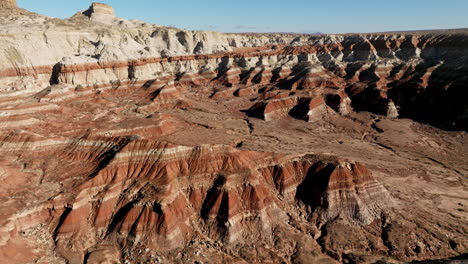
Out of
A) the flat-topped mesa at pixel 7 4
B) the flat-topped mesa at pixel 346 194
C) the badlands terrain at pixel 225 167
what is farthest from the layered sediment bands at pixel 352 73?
the flat-topped mesa at pixel 7 4

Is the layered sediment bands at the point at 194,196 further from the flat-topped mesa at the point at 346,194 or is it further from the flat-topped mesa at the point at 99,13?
the flat-topped mesa at the point at 99,13

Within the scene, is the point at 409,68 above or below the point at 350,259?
above

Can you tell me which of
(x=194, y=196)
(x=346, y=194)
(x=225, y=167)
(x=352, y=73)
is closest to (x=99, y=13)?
(x=352, y=73)

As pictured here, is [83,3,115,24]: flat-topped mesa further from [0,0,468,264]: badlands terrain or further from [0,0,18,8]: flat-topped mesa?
[0,0,468,264]: badlands terrain

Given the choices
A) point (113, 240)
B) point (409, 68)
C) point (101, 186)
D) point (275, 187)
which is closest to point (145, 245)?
point (113, 240)

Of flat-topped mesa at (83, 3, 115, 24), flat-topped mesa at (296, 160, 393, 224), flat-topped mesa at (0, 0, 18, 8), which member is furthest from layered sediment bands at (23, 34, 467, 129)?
flat-topped mesa at (83, 3, 115, 24)

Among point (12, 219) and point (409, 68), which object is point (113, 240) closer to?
point (12, 219)
